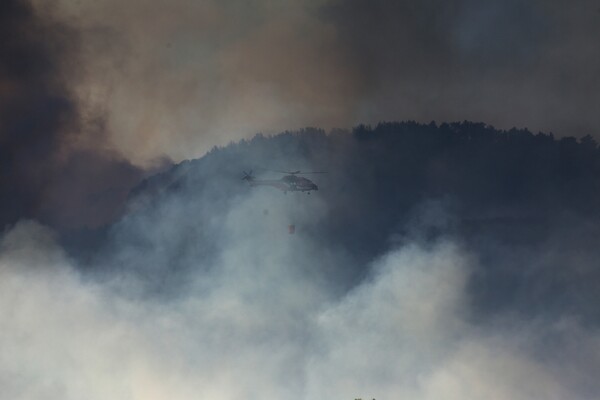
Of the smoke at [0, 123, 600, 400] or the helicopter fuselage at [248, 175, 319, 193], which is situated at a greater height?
the helicopter fuselage at [248, 175, 319, 193]

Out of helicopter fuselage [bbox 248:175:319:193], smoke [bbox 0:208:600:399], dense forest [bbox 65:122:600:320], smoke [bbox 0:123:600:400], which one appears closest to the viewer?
smoke [bbox 0:208:600:399]

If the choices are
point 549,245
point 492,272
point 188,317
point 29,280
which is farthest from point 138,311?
point 549,245

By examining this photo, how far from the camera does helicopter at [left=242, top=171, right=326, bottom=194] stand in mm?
67125

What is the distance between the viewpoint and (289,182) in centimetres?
6756

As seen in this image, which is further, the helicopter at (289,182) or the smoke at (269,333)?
the helicopter at (289,182)

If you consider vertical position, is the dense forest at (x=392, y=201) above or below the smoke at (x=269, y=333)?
above

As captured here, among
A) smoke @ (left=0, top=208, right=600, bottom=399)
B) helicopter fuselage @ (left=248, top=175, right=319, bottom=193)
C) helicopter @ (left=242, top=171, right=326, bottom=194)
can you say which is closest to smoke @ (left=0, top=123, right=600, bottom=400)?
smoke @ (left=0, top=208, right=600, bottom=399)

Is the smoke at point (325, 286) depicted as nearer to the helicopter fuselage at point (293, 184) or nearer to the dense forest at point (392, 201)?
the dense forest at point (392, 201)

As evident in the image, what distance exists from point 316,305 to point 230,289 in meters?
6.63

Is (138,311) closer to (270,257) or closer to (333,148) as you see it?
(270,257)

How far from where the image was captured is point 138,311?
6712 cm

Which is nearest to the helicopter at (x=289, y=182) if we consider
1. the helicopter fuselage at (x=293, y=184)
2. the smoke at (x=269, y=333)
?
the helicopter fuselage at (x=293, y=184)

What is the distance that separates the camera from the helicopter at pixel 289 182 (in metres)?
67.1

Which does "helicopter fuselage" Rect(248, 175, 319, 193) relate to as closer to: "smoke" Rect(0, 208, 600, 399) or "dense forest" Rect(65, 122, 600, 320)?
"dense forest" Rect(65, 122, 600, 320)
